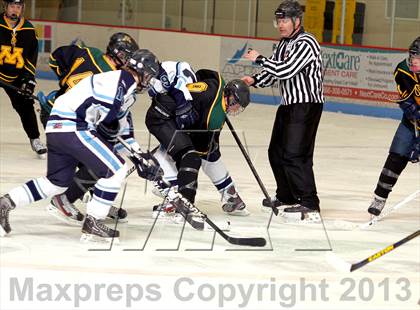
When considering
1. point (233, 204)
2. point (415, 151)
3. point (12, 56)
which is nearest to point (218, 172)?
point (233, 204)

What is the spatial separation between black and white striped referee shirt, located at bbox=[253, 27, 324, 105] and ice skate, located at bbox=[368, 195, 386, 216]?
0.64 metres

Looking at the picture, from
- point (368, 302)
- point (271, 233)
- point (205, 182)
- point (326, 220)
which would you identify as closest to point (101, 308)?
point (368, 302)

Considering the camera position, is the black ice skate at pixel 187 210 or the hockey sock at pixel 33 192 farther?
the black ice skate at pixel 187 210

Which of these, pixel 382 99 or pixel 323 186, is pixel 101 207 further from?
pixel 382 99

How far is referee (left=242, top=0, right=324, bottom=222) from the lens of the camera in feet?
20.0

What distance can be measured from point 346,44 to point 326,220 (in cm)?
662

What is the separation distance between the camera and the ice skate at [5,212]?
5168mm

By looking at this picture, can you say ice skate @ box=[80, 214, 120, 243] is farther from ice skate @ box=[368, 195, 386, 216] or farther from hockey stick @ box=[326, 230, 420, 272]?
ice skate @ box=[368, 195, 386, 216]

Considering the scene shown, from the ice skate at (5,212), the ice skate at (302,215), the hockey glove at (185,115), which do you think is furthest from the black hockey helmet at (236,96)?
the ice skate at (5,212)

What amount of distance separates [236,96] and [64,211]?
1.04 meters

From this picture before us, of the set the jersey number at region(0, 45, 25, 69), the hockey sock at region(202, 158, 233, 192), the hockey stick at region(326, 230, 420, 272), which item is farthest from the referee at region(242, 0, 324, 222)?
the jersey number at region(0, 45, 25, 69)

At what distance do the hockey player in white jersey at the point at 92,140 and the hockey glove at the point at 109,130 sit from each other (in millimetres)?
174

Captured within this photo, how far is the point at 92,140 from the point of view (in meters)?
5.13

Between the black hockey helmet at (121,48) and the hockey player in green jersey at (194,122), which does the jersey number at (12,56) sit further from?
the black hockey helmet at (121,48)
